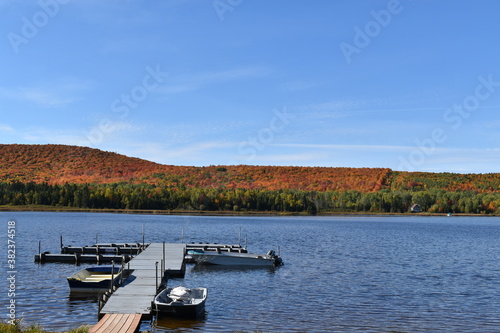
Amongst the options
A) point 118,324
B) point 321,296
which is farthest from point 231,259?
point 118,324

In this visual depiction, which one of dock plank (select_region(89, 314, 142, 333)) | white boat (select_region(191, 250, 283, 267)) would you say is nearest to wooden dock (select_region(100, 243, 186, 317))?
dock plank (select_region(89, 314, 142, 333))

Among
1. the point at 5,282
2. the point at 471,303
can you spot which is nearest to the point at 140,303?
the point at 5,282

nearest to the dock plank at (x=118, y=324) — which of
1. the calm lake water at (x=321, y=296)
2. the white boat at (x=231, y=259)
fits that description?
the calm lake water at (x=321, y=296)

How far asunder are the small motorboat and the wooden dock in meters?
0.66

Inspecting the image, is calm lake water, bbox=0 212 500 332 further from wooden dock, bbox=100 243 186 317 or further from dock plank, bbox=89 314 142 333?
dock plank, bbox=89 314 142 333

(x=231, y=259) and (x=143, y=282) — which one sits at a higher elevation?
(x=143, y=282)

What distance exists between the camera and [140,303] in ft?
94.9

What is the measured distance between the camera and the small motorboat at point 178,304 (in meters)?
28.3

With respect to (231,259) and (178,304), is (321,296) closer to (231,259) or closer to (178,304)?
(178,304)

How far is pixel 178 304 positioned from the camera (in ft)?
93.3

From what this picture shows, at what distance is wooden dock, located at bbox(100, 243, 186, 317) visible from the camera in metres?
27.8

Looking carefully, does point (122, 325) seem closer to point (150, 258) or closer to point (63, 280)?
point (63, 280)

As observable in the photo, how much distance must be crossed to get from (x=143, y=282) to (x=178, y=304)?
7.20 metres

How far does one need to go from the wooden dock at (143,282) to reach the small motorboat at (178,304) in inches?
26.1
